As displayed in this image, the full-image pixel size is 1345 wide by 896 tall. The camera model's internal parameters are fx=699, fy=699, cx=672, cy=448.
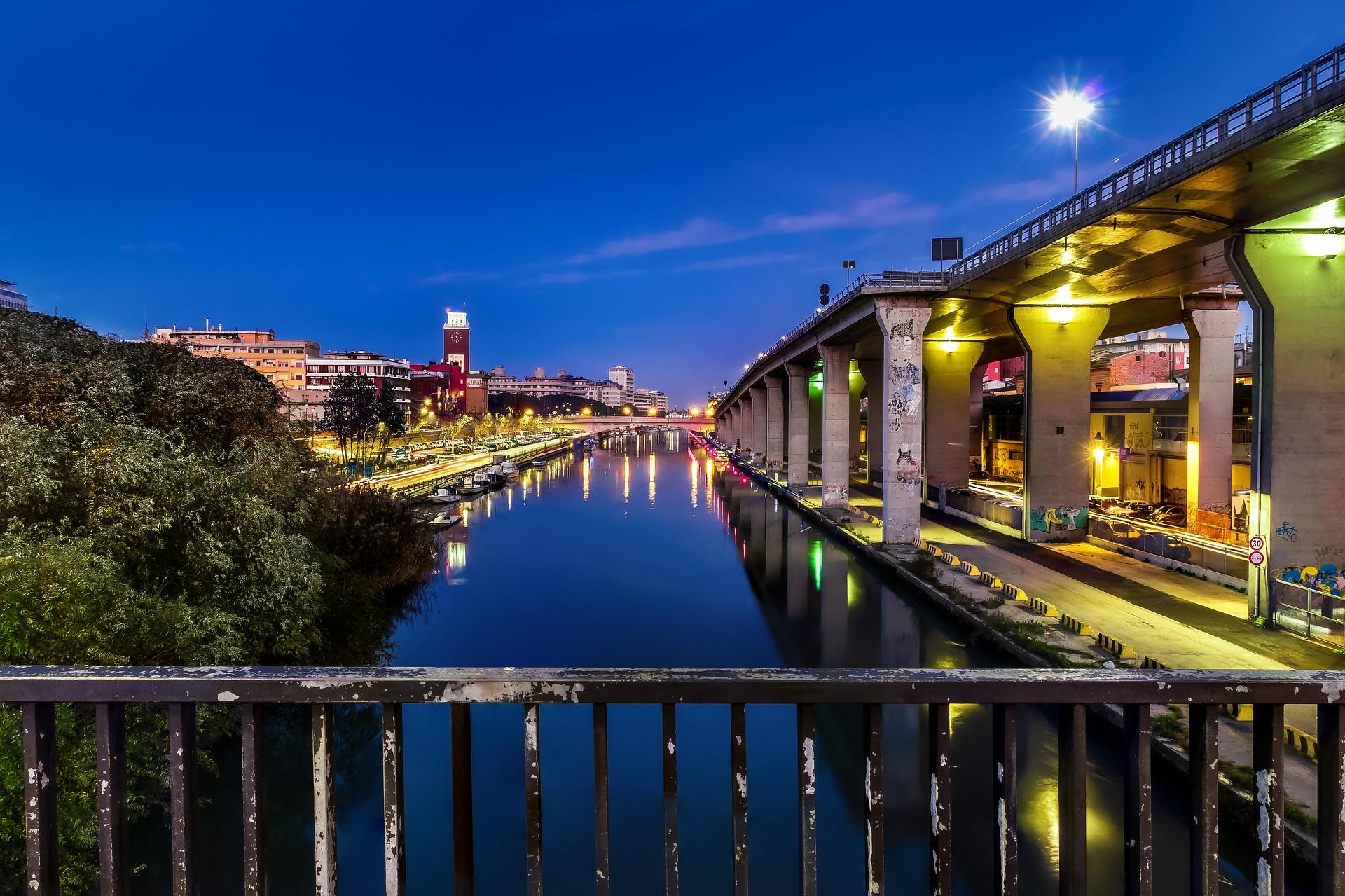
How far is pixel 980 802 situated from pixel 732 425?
11838cm

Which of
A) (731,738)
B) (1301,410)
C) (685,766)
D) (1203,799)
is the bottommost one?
(685,766)

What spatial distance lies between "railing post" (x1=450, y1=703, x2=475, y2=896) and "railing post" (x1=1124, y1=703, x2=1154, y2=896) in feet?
7.60

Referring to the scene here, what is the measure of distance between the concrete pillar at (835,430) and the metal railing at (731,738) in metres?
40.5

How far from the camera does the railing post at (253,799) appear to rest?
246 centimetres

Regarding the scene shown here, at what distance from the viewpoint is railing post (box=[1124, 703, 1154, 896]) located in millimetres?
2451

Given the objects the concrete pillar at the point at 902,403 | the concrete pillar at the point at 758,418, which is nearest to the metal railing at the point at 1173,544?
the concrete pillar at the point at 902,403

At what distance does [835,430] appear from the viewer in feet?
139

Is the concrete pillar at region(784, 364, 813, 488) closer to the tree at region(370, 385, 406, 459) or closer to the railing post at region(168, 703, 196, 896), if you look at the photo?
the tree at region(370, 385, 406, 459)

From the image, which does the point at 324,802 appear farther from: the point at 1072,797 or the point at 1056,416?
the point at 1056,416

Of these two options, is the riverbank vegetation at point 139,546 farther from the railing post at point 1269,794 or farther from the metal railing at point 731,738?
the railing post at point 1269,794

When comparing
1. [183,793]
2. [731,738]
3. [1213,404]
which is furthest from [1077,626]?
[1213,404]

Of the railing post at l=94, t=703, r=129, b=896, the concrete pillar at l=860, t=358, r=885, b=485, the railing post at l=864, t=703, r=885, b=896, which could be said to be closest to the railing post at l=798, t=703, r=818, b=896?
the railing post at l=864, t=703, r=885, b=896

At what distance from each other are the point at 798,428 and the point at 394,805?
182 feet

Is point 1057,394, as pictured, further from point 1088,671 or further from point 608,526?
point 1088,671
